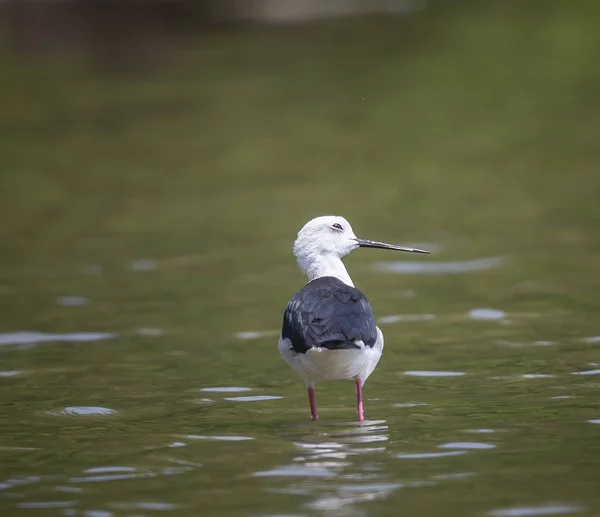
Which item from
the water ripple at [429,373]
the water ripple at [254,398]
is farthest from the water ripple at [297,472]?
the water ripple at [429,373]

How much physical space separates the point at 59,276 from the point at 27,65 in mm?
18738

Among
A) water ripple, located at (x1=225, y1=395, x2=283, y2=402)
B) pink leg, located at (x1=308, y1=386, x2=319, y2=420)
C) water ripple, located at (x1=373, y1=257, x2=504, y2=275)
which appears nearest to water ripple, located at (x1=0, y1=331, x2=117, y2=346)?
water ripple, located at (x1=225, y1=395, x2=283, y2=402)

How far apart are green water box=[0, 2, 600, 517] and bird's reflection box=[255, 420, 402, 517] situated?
0.03m

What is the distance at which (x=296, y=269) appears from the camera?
1695 centimetres

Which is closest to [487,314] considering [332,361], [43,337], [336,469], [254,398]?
[254,398]

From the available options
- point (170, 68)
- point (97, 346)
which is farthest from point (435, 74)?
point (97, 346)

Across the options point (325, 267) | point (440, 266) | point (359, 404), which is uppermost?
point (440, 266)

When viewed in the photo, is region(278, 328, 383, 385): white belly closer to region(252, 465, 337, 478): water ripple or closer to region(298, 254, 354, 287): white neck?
region(298, 254, 354, 287): white neck

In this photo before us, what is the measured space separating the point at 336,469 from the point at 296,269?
854cm

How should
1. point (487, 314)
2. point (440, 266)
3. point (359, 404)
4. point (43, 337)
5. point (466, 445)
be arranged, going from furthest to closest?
1. point (440, 266)
2. point (487, 314)
3. point (43, 337)
4. point (359, 404)
5. point (466, 445)

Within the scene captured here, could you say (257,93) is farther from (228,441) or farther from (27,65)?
(228,441)

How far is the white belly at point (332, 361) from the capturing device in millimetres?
9617

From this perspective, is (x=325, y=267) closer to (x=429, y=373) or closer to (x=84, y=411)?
(x=429, y=373)

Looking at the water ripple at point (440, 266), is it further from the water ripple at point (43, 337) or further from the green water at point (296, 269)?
the water ripple at point (43, 337)
